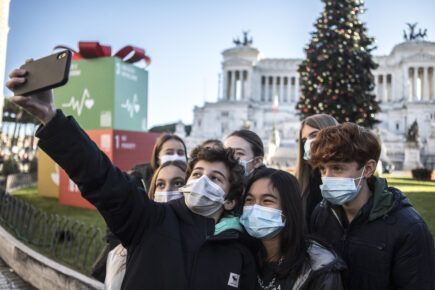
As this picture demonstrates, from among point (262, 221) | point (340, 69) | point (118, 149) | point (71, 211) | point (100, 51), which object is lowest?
point (71, 211)

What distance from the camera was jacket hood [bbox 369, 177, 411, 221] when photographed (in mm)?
2498

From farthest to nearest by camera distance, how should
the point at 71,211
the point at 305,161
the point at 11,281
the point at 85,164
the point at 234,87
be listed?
the point at 234,87, the point at 71,211, the point at 11,281, the point at 305,161, the point at 85,164

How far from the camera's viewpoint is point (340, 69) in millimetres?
17562

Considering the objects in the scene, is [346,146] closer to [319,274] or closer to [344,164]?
[344,164]

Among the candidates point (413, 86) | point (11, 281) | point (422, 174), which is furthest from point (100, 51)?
point (413, 86)

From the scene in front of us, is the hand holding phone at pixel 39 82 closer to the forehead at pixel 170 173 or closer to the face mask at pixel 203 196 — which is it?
the face mask at pixel 203 196

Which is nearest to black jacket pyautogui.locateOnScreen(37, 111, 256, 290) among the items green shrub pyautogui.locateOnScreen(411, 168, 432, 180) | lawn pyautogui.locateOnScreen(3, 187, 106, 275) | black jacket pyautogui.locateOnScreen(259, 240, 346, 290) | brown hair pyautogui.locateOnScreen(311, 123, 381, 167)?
black jacket pyautogui.locateOnScreen(259, 240, 346, 290)

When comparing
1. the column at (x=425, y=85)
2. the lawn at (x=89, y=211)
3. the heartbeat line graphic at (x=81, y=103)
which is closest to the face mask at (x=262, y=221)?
the lawn at (x=89, y=211)

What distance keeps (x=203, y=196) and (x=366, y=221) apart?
41.0 inches

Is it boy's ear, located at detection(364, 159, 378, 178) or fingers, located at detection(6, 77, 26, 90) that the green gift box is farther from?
fingers, located at detection(6, 77, 26, 90)

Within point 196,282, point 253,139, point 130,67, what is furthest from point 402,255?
point 130,67

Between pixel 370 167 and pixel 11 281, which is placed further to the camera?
pixel 11 281

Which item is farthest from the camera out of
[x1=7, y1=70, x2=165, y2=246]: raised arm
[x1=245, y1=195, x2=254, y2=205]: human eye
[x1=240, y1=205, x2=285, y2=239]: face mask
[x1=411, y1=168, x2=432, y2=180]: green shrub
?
[x1=411, y1=168, x2=432, y2=180]: green shrub

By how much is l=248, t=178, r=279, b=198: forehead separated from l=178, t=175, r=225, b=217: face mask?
22 cm
